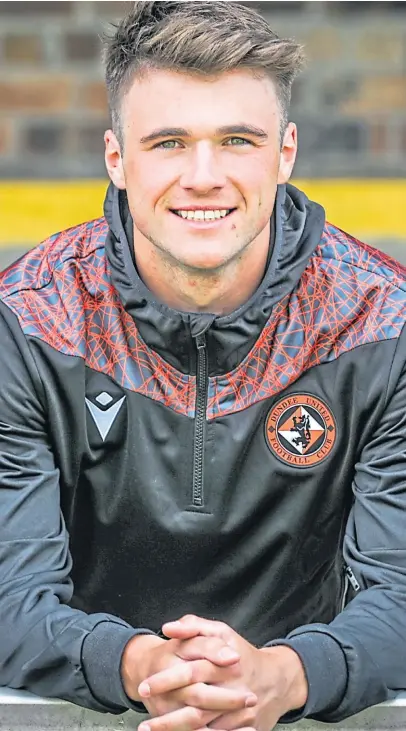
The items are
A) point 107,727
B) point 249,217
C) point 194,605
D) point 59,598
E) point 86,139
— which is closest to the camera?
point 107,727

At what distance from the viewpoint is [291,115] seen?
4996 millimetres

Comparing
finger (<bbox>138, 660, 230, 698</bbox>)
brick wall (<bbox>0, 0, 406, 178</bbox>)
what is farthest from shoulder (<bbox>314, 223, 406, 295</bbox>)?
brick wall (<bbox>0, 0, 406, 178</bbox>)

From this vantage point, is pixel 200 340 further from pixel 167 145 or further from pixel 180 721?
pixel 180 721

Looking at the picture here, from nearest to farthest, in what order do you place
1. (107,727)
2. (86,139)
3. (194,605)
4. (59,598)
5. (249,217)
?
(107,727)
(59,598)
(249,217)
(194,605)
(86,139)

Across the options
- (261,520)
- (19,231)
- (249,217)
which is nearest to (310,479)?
(261,520)

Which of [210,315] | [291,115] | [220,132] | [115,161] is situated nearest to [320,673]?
[210,315]

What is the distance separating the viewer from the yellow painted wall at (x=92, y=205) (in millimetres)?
5055

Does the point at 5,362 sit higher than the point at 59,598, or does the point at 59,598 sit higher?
the point at 5,362

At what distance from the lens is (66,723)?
209 centimetres

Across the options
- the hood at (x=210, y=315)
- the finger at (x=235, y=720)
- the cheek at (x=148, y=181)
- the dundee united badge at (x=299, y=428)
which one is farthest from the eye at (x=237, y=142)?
the finger at (x=235, y=720)

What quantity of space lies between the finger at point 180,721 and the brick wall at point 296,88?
127 inches

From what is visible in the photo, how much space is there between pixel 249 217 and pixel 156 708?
2.91 feet

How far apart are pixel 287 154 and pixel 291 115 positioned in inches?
Result: 92.0

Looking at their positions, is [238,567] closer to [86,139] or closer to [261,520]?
[261,520]
